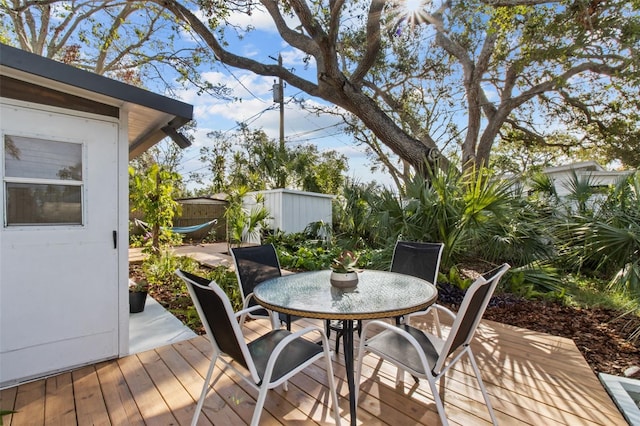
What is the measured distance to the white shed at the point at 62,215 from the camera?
216 centimetres

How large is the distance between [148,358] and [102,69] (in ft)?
30.8

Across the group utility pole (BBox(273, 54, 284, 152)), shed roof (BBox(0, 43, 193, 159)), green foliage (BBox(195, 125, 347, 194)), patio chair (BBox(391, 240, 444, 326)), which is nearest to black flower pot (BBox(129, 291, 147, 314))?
shed roof (BBox(0, 43, 193, 159))

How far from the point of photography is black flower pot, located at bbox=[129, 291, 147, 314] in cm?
362

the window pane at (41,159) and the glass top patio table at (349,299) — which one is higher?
the window pane at (41,159)

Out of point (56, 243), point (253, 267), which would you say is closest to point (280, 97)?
point (253, 267)

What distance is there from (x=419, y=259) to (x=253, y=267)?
4.74ft

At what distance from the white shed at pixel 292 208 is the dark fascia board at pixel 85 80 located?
529 cm

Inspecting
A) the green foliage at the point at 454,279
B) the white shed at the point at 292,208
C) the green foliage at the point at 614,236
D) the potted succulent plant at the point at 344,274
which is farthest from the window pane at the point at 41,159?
the white shed at the point at 292,208

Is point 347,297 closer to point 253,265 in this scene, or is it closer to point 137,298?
point 253,265

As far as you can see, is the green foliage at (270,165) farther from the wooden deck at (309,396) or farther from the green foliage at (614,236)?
the wooden deck at (309,396)

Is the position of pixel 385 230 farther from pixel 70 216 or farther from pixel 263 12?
pixel 263 12

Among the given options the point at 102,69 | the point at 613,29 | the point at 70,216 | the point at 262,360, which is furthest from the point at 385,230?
the point at 102,69

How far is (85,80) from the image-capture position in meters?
2.16

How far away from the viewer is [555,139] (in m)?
10.5
